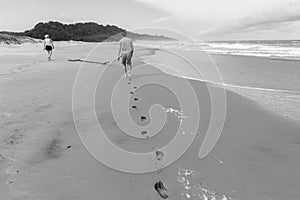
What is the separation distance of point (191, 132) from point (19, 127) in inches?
112

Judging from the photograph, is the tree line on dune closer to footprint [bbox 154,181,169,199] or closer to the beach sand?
the beach sand

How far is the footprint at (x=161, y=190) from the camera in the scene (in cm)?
266

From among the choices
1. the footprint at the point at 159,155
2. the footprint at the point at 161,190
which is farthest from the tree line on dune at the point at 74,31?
the footprint at the point at 161,190

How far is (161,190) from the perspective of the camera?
274 centimetres

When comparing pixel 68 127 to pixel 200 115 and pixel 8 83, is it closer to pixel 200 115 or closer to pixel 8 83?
pixel 200 115

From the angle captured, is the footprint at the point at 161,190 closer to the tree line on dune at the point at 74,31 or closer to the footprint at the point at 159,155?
the footprint at the point at 159,155

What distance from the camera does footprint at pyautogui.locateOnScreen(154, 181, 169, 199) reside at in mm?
2656

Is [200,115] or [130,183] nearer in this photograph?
[130,183]

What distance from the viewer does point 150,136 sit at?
13.8 feet

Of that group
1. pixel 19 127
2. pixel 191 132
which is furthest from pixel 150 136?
pixel 19 127

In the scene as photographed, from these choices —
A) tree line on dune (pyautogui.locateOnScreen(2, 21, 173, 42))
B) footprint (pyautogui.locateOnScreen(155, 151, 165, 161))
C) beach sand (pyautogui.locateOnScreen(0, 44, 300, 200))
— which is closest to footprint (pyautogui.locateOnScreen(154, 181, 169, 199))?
beach sand (pyautogui.locateOnScreen(0, 44, 300, 200))

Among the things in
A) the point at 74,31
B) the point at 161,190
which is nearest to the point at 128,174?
the point at 161,190

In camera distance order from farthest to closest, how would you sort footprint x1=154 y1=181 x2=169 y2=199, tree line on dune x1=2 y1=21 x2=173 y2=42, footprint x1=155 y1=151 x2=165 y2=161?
1. tree line on dune x1=2 y1=21 x2=173 y2=42
2. footprint x1=155 y1=151 x2=165 y2=161
3. footprint x1=154 y1=181 x2=169 y2=199

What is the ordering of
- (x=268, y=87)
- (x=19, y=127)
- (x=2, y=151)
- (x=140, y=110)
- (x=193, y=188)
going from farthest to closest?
(x=268, y=87)
(x=140, y=110)
(x=19, y=127)
(x=2, y=151)
(x=193, y=188)
